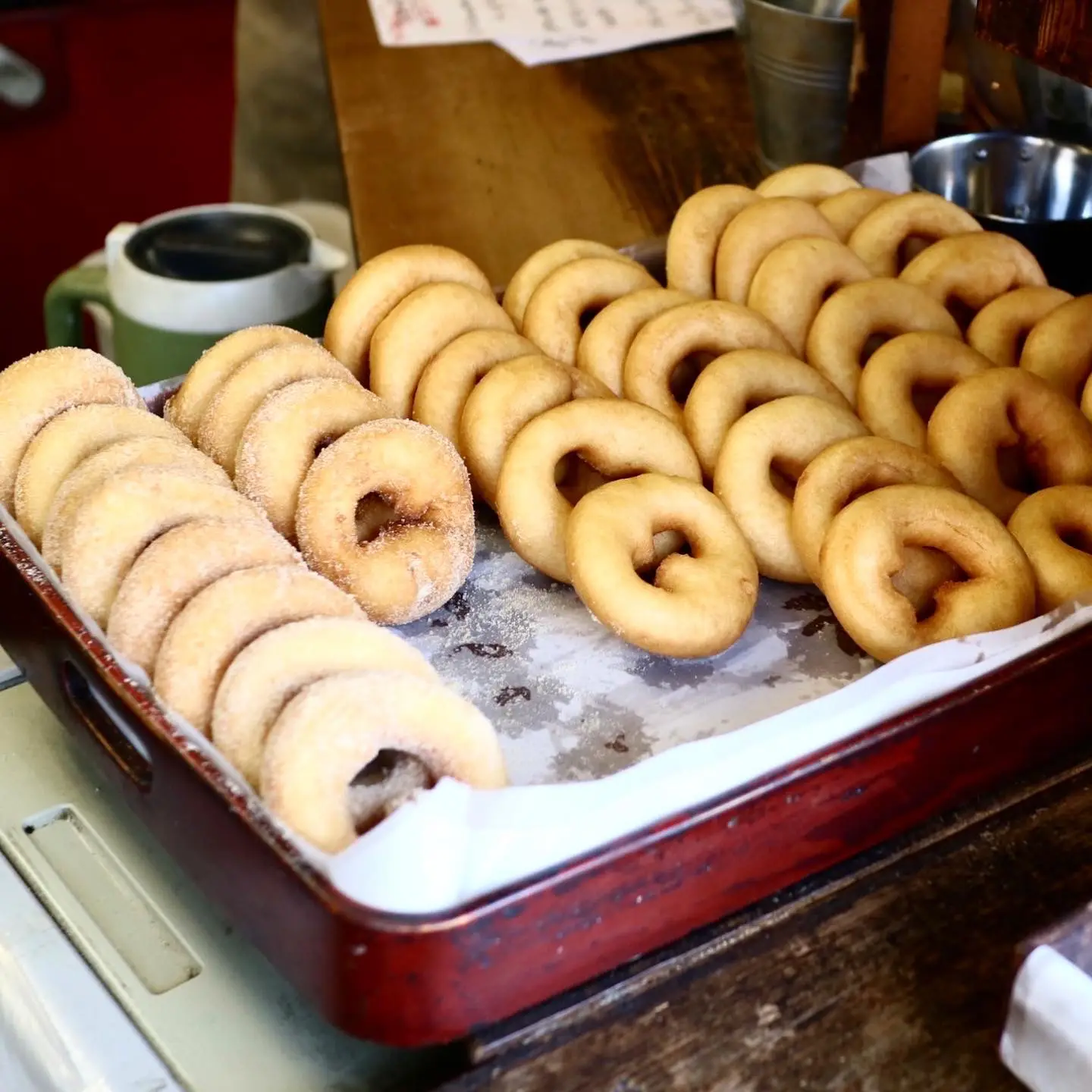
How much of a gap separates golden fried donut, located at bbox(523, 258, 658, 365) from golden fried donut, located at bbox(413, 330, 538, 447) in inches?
3.7

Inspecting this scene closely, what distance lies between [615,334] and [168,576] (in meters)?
0.57


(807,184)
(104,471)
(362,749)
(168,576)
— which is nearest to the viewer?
(362,749)

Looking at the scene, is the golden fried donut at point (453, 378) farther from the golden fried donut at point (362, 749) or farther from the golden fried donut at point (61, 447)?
the golden fried donut at point (362, 749)

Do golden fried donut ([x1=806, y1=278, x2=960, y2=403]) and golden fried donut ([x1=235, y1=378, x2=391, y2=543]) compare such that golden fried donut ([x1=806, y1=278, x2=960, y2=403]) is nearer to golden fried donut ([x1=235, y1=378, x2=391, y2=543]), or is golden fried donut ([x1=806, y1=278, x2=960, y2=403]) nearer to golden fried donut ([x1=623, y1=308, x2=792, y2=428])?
golden fried donut ([x1=623, y1=308, x2=792, y2=428])

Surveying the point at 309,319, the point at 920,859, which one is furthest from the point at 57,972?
the point at 309,319

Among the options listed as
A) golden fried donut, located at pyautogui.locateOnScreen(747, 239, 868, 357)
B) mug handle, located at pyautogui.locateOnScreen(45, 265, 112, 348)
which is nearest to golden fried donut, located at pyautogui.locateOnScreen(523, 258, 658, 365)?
golden fried donut, located at pyautogui.locateOnScreen(747, 239, 868, 357)

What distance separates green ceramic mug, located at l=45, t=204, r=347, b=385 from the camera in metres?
1.69

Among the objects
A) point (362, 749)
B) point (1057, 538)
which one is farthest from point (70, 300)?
point (1057, 538)

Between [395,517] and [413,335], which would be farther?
[413,335]

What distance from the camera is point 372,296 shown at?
1.35 m

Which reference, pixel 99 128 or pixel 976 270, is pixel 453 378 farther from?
pixel 99 128

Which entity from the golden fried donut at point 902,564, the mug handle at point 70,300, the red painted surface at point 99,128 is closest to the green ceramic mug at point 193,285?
the mug handle at point 70,300

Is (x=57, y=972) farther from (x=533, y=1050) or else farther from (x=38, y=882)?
(x=533, y=1050)

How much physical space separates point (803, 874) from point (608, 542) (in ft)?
1.06
